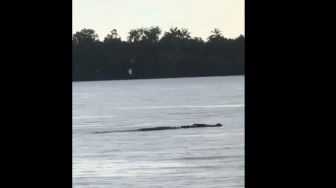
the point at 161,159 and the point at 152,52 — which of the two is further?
the point at 152,52

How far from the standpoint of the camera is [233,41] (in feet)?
347

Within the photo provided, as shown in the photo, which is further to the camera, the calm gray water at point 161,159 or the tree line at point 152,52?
the tree line at point 152,52

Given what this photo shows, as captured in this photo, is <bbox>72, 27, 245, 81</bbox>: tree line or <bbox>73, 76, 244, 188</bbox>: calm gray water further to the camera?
<bbox>72, 27, 245, 81</bbox>: tree line

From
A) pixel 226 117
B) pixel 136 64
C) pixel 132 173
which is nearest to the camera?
pixel 132 173
